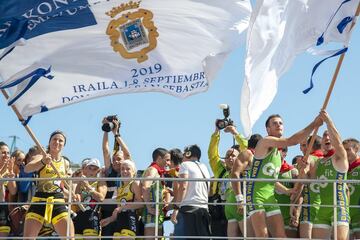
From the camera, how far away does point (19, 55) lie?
1095 cm

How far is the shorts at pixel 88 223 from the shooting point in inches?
450

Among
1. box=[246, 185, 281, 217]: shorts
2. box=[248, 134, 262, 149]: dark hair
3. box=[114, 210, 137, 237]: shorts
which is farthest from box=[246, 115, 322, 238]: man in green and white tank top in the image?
box=[114, 210, 137, 237]: shorts

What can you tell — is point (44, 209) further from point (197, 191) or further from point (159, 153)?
point (197, 191)

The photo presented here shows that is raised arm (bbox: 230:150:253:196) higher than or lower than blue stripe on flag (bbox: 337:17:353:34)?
lower

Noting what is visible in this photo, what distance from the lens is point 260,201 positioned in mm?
10188

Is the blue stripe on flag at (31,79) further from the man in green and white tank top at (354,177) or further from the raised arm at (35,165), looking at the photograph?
the man in green and white tank top at (354,177)

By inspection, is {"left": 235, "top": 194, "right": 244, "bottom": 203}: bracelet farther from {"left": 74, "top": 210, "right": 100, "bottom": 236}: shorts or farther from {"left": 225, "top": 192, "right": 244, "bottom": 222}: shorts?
{"left": 74, "top": 210, "right": 100, "bottom": 236}: shorts

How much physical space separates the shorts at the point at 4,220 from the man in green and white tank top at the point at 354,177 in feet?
14.5

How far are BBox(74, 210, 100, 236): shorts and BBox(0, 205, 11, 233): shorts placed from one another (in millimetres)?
927

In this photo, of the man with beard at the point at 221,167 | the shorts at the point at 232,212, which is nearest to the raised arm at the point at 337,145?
the shorts at the point at 232,212

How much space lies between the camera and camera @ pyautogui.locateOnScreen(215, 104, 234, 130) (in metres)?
11.8

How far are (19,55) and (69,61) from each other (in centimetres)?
61

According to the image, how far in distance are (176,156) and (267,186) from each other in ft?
6.12

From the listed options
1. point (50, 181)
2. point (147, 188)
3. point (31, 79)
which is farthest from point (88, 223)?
point (31, 79)
